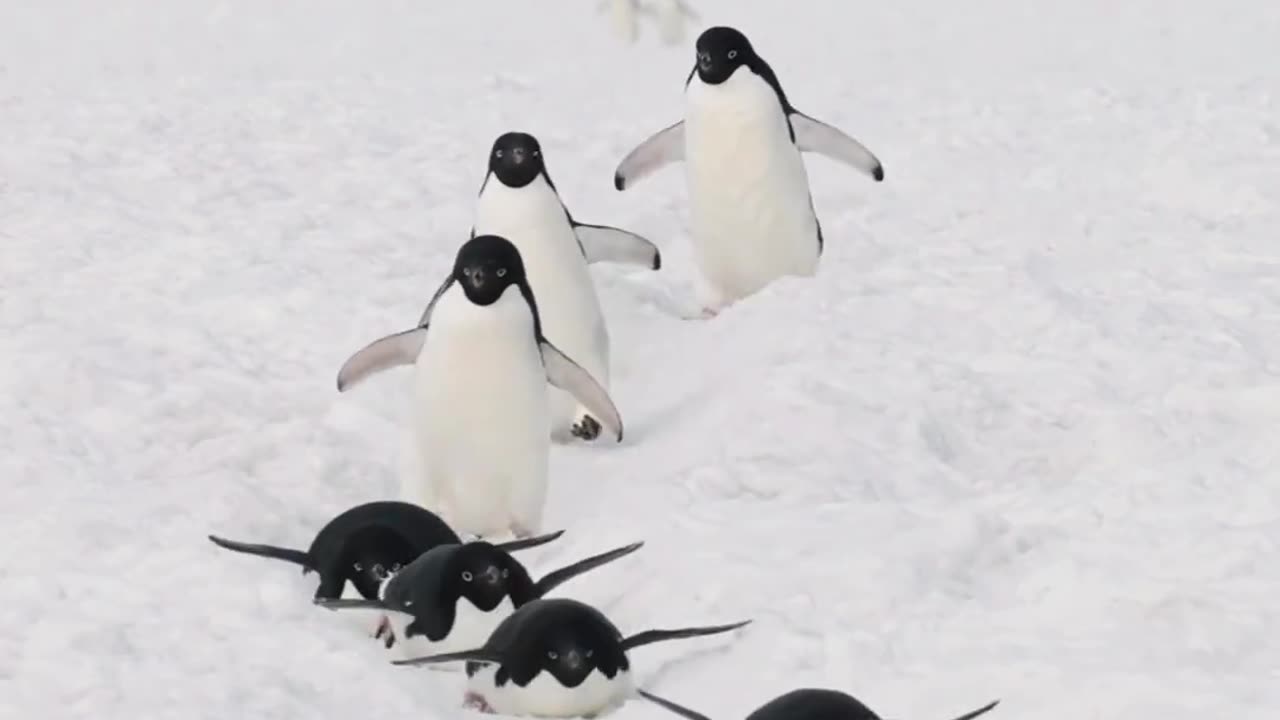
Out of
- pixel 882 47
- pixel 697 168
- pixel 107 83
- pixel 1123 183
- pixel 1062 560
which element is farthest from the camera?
pixel 882 47

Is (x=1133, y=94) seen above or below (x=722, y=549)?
below

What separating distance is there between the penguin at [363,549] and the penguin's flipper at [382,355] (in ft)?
2.57

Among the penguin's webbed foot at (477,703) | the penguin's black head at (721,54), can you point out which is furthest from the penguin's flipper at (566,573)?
the penguin's black head at (721,54)

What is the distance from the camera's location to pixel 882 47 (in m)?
11.3

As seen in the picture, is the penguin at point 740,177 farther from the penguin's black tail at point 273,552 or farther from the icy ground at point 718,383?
the penguin's black tail at point 273,552

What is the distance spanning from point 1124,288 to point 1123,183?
5.14 ft

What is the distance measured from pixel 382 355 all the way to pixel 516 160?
2.54 ft

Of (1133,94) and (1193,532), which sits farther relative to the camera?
(1133,94)

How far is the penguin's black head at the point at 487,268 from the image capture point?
4.71 metres

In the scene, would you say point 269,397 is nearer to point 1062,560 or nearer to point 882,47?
point 1062,560

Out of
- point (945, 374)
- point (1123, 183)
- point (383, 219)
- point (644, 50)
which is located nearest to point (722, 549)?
point (945, 374)

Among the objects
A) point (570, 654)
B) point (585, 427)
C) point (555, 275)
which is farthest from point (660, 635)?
point (555, 275)

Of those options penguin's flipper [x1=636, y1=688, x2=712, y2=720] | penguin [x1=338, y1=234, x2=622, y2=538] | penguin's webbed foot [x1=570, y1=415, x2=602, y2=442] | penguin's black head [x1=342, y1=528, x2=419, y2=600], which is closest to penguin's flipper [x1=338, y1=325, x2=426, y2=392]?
penguin [x1=338, y1=234, x2=622, y2=538]

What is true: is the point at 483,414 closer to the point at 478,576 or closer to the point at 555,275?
the point at 555,275
